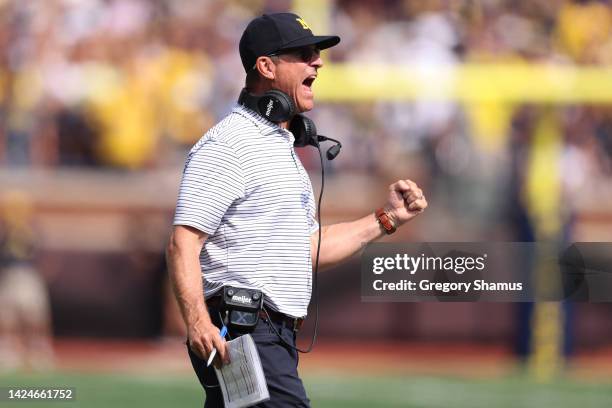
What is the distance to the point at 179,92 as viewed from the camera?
11.8m

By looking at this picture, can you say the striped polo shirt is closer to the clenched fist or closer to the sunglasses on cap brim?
the sunglasses on cap brim

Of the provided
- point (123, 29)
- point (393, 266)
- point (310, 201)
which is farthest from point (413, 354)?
point (310, 201)

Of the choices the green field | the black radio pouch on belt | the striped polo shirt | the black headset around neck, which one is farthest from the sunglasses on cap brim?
the green field

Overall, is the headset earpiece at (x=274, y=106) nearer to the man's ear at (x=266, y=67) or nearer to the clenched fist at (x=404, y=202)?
the man's ear at (x=266, y=67)

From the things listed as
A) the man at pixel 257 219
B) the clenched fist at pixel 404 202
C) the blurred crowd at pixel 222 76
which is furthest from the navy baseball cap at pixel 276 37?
the blurred crowd at pixel 222 76

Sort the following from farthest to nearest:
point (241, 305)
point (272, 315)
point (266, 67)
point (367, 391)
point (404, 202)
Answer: point (367, 391)
point (404, 202)
point (266, 67)
point (272, 315)
point (241, 305)

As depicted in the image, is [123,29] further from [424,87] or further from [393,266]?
[393,266]

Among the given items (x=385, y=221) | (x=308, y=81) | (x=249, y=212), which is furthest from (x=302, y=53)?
→ (x=385, y=221)

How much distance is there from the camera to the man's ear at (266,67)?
14.0ft

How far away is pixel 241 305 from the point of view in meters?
4.05

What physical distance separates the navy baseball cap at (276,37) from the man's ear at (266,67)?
0.02m

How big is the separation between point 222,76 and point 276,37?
24.5 feet

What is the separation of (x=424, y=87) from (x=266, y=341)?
289 inches

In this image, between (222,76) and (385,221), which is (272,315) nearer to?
(385,221)
